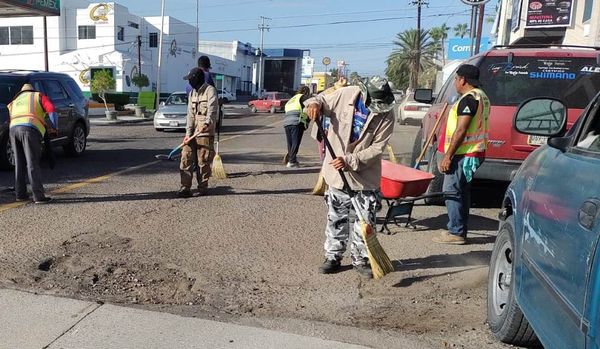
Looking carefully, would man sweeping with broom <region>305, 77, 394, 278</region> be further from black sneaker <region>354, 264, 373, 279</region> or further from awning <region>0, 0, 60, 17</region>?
awning <region>0, 0, 60, 17</region>

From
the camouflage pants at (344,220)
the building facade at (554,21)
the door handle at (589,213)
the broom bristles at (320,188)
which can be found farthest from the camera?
the building facade at (554,21)

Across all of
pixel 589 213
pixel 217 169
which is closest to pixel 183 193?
pixel 217 169

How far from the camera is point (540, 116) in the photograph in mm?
4184

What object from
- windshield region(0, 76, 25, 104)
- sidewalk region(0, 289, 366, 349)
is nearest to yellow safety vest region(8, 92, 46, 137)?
windshield region(0, 76, 25, 104)

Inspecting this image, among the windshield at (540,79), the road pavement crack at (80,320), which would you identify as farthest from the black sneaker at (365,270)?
the windshield at (540,79)

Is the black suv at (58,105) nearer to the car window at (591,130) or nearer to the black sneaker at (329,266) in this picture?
the black sneaker at (329,266)

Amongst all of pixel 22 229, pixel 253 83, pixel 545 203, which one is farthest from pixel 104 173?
pixel 253 83

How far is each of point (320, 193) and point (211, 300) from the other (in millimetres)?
4318

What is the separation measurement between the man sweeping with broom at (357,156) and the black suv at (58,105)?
23.6 feet

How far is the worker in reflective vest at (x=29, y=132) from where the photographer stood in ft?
22.7

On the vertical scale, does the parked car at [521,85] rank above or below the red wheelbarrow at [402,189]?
above

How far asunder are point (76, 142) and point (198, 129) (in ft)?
17.7

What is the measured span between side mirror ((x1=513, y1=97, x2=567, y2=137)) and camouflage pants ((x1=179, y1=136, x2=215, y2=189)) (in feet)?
15.8

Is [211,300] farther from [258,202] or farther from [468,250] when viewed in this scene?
[258,202]
